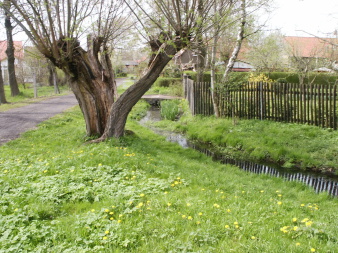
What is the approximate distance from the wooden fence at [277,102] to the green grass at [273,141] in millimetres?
446

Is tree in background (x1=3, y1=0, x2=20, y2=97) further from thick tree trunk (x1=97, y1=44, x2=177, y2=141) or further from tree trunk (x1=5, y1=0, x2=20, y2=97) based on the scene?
thick tree trunk (x1=97, y1=44, x2=177, y2=141)

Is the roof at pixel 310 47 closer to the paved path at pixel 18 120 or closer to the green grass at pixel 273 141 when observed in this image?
the green grass at pixel 273 141

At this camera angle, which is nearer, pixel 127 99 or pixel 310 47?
pixel 127 99

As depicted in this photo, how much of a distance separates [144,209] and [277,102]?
8.68 meters

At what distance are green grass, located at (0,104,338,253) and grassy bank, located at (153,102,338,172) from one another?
179cm

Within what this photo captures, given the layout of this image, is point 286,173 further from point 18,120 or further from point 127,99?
point 18,120

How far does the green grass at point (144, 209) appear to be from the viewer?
323 cm

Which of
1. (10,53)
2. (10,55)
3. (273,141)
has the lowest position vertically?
(273,141)

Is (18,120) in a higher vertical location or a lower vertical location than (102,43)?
lower

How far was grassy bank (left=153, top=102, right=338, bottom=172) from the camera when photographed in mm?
8188

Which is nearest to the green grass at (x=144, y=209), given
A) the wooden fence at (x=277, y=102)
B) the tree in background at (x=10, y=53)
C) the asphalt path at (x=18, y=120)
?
the asphalt path at (x=18, y=120)

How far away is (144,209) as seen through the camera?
402cm

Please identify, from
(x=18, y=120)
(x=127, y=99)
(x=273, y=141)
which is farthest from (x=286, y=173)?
(x=18, y=120)

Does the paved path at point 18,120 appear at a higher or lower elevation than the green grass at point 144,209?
higher
